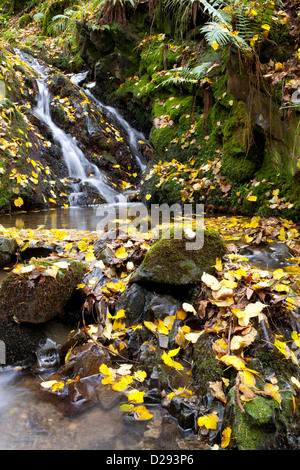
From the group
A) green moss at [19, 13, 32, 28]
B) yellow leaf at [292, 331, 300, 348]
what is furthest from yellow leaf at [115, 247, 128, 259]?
green moss at [19, 13, 32, 28]

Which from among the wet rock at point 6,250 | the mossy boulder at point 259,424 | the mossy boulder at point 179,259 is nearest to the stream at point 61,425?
the mossy boulder at point 259,424

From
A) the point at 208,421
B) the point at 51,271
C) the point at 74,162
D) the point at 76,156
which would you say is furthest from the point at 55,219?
the point at 208,421

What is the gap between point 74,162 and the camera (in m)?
8.22

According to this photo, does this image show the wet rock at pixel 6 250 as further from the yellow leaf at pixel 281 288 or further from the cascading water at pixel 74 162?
the cascading water at pixel 74 162

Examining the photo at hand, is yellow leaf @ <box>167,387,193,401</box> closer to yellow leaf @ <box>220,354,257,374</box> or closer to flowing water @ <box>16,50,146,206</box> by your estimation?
yellow leaf @ <box>220,354,257,374</box>

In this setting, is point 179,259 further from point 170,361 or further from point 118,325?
point 170,361

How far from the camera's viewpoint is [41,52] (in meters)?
12.3

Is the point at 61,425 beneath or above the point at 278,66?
beneath

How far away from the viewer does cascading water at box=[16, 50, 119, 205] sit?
7770 mm

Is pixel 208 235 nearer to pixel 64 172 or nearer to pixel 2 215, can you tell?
pixel 2 215

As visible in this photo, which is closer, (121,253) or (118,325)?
(118,325)

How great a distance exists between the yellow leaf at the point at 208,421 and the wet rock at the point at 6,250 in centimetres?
263

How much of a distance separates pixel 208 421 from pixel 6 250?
8.89ft
